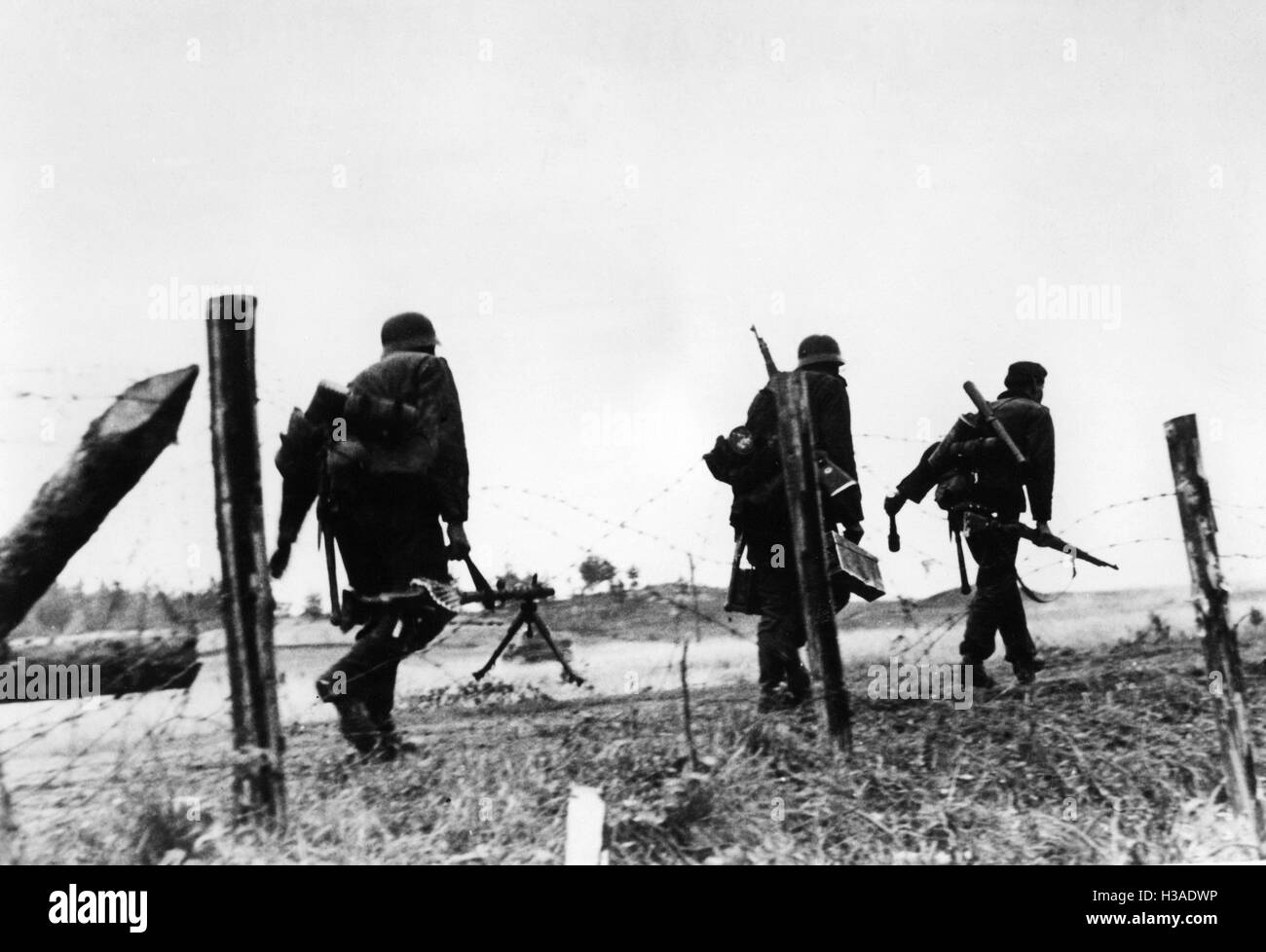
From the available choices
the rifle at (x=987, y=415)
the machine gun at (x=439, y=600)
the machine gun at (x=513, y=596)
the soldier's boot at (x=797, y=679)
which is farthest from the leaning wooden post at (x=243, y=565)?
the rifle at (x=987, y=415)

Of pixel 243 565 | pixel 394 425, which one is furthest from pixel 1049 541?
pixel 243 565

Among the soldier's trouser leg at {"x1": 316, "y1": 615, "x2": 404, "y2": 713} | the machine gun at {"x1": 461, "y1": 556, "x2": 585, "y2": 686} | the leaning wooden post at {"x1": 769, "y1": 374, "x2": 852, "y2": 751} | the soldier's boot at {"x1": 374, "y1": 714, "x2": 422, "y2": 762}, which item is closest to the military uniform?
the leaning wooden post at {"x1": 769, "y1": 374, "x2": 852, "y2": 751}

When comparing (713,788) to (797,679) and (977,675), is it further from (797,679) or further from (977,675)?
(977,675)

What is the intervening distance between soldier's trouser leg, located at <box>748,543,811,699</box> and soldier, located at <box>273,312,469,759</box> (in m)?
Result: 1.82

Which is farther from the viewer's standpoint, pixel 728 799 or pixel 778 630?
pixel 778 630

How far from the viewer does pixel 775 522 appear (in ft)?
22.8

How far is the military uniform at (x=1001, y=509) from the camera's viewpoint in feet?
24.2

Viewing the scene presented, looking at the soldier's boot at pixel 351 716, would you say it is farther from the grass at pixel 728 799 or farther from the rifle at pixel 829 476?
the rifle at pixel 829 476

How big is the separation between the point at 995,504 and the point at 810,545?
2338 millimetres

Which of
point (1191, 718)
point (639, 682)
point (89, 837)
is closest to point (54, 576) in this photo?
point (89, 837)

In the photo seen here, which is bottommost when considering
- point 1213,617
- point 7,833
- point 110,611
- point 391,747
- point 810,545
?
point 7,833
